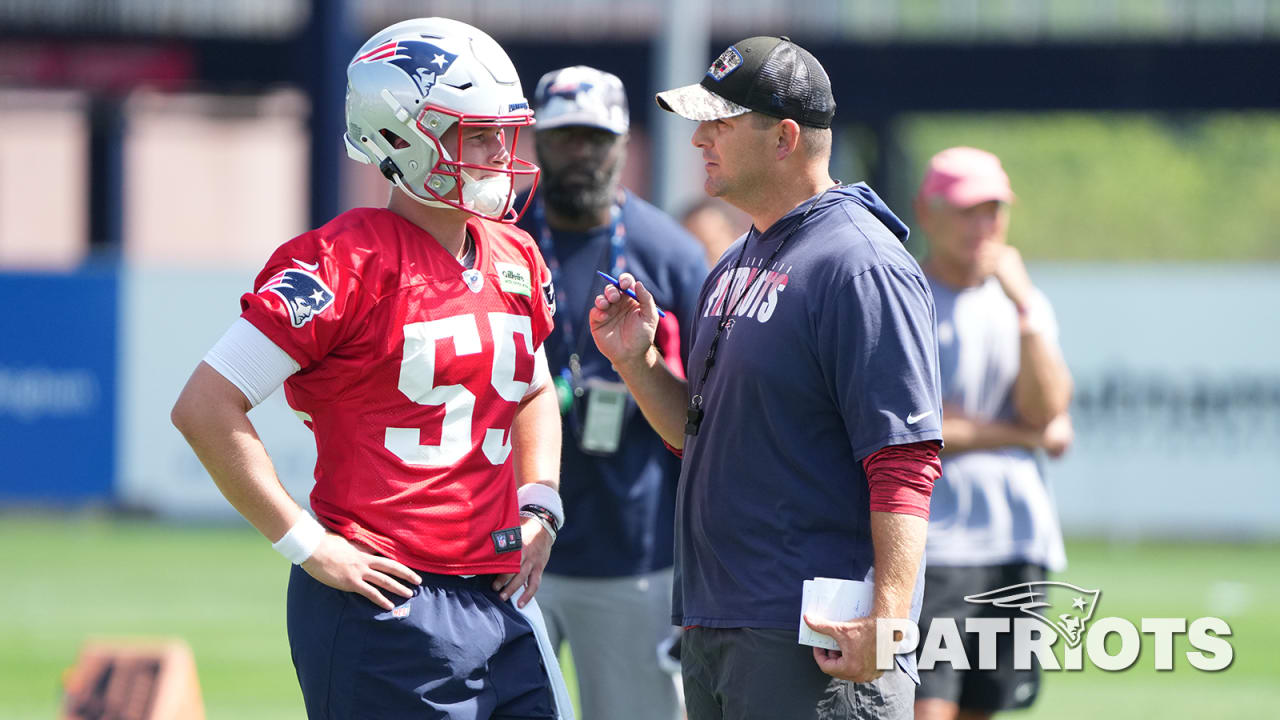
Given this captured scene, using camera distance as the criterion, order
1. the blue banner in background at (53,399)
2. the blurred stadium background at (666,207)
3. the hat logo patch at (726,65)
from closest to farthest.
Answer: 1. the hat logo patch at (726,65)
2. the blurred stadium background at (666,207)
3. the blue banner in background at (53,399)

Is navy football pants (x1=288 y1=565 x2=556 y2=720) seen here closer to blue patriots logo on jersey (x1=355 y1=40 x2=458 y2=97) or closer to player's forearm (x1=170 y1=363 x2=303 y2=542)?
player's forearm (x1=170 y1=363 x2=303 y2=542)

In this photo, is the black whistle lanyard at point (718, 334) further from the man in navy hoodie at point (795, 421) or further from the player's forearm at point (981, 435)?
the player's forearm at point (981, 435)

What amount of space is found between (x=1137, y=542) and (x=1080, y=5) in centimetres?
1334

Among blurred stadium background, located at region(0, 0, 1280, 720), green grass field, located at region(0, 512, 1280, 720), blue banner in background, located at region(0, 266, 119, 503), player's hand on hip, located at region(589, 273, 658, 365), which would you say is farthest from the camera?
blue banner in background, located at region(0, 266, 119, 503)

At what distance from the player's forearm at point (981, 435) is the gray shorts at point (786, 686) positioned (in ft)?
6.37

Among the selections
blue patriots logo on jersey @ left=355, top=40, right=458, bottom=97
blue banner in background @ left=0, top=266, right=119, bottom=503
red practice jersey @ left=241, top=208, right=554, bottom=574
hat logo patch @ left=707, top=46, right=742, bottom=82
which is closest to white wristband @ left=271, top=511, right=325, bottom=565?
red practice jersey @ left=241, top=208, right=554, bottom=574

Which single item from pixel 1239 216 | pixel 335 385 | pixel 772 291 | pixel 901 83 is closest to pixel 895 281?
pixel 772 291

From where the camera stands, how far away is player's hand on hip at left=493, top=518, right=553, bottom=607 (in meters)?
3.79

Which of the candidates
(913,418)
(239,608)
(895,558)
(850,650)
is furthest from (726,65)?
(239,608)

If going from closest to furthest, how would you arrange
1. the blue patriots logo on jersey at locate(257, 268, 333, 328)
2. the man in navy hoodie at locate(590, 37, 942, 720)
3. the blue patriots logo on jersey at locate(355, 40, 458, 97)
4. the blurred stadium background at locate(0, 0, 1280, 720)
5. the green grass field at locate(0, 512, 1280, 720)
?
the blue patriots logo on jersey at locate(257, 268, 333, 328)
the man in navy hoodie at locate(590, 37, 942, 720)
the blue patriots logo on jersey at locate(355, 40, 458, 97)
the green grass field at locate(0, 512, 1280, 720)
the blurred stadium background at locate(0, 0, 1280, 720)

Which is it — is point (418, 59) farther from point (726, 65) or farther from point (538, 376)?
point (538, 376)

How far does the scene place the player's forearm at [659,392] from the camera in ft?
13.3

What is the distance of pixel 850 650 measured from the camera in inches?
138

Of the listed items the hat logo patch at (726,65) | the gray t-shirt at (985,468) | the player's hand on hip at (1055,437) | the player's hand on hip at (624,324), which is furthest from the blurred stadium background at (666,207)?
the hat logo patch at (726,65)
